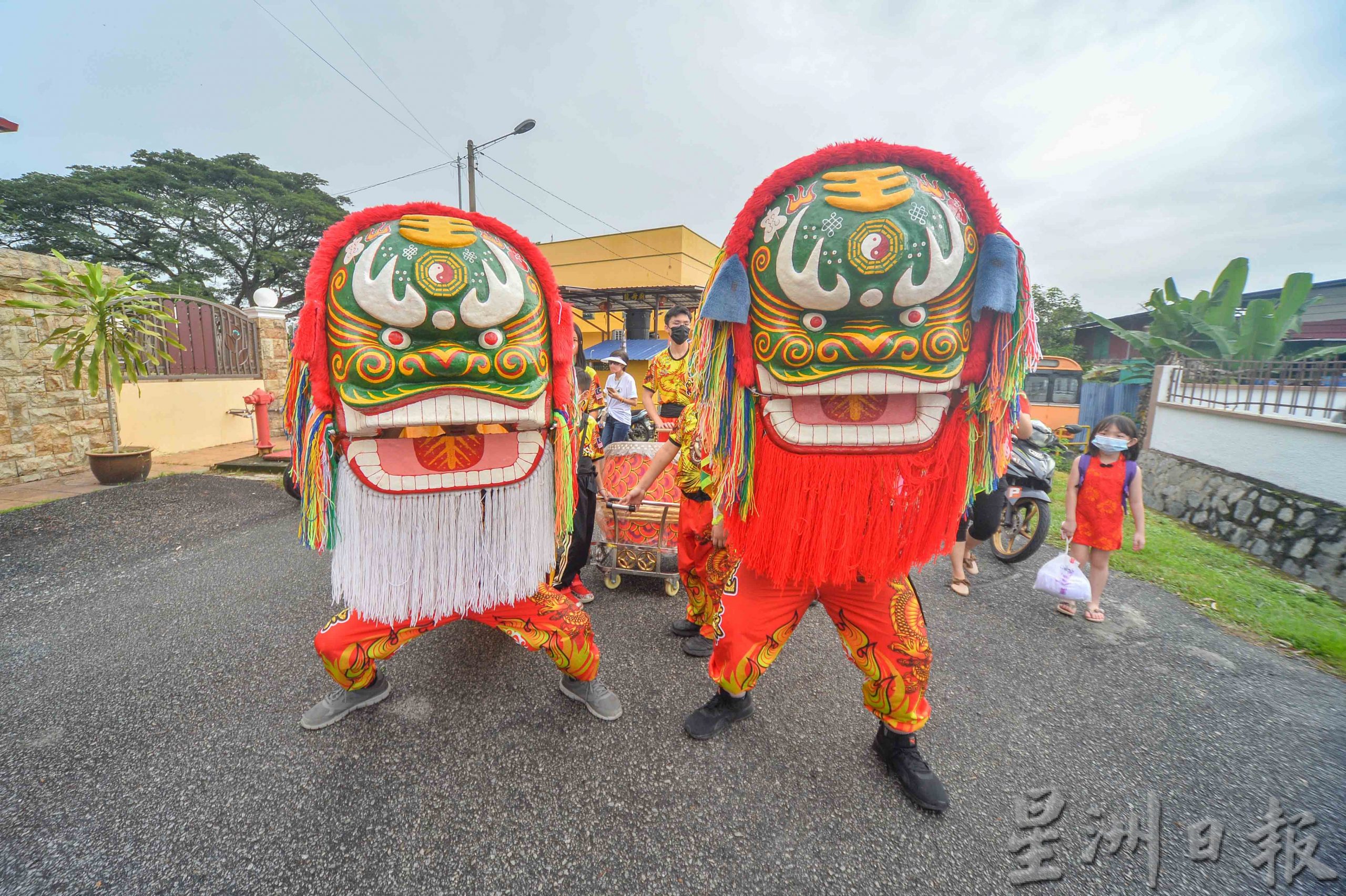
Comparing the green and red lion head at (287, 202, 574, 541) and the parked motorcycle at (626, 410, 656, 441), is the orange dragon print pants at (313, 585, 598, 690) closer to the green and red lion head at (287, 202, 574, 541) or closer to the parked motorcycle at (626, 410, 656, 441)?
the green and red lion head at (287, 202, 574, 541)

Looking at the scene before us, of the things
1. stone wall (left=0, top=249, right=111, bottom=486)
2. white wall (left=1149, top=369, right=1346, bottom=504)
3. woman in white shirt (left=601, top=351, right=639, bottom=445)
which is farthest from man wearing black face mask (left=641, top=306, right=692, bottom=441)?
stone wall (left=0, top=249, right=111, bottom=486)

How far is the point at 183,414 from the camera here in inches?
272

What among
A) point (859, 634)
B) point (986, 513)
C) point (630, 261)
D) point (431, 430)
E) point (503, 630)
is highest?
point (630, 261)

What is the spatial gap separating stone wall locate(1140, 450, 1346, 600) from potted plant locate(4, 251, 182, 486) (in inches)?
379

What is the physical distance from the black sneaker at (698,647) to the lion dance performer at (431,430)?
735mm

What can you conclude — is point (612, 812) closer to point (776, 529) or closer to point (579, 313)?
point (776, 529)

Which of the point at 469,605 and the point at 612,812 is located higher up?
the point at 469,605

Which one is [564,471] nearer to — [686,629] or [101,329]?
[686,629]

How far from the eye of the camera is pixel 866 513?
4.88 ft

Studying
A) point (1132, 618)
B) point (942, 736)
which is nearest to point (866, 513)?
point (942, 736)

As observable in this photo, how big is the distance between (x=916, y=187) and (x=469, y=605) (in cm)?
181

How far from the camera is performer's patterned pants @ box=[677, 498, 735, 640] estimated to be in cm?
230

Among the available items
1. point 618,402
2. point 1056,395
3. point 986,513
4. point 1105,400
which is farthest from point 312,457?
point 1105,400

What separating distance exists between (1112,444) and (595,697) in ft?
9.65
